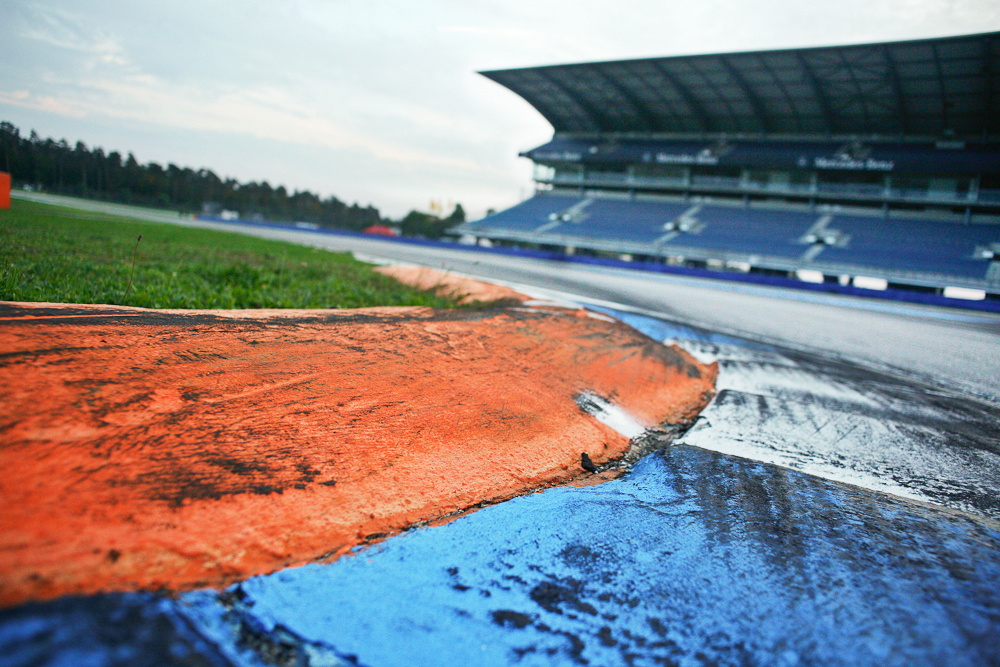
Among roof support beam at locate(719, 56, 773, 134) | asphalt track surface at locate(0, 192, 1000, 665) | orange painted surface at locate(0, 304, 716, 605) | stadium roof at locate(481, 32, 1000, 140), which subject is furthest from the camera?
roof support beam at locate(719, 56, 773, 134)

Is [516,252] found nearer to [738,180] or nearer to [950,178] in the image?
[738,180]

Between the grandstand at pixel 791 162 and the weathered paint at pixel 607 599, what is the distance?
26835mm

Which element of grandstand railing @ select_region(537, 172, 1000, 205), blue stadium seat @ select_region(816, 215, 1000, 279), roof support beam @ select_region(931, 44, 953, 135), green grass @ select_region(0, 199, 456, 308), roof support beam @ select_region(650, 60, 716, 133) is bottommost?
green grass @ select_region(0, 199, 456, 308)

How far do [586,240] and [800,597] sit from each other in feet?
102

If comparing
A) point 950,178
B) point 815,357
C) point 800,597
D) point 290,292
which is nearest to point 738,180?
point 950,178

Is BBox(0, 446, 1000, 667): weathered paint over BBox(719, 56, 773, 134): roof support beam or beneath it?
beneath

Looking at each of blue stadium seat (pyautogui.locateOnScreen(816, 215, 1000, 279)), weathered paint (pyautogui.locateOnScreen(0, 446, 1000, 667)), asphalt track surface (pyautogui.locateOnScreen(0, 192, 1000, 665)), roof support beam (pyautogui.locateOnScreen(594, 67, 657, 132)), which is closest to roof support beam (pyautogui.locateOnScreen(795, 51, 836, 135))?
blue stadium seat (pyautogui.locateOnScreen(816, 215, 1000, 279))

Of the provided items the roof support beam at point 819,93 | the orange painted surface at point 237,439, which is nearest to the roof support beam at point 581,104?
the roof support beam at point 819,93

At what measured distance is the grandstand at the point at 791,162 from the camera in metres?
23.9

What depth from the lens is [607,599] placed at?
1203 millimetres

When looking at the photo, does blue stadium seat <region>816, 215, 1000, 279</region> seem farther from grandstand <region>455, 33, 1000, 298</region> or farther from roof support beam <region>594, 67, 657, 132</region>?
roof support beam <region>594, 67, 657, 132</region>

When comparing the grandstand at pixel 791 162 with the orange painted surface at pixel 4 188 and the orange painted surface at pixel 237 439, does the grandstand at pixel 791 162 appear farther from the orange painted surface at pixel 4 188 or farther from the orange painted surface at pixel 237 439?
the orange painted surface at pixel 237 439

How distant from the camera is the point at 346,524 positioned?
1.39 meters

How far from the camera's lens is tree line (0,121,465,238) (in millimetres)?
7150
